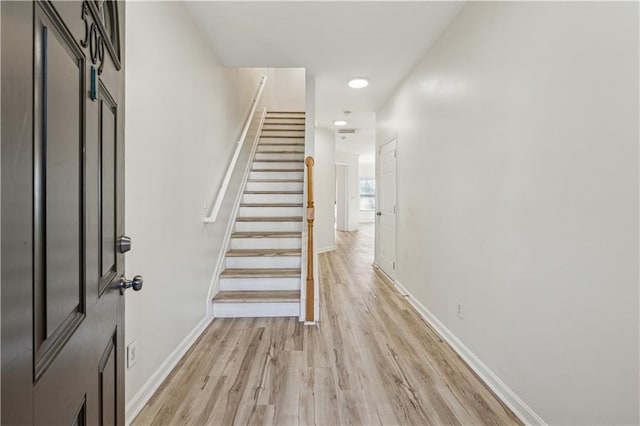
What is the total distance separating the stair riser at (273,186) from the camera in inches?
165

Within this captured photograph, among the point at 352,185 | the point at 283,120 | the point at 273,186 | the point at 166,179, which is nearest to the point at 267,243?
the point at 273,186

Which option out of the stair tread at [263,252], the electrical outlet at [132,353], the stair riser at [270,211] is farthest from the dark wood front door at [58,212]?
the stair riser at [270,211]

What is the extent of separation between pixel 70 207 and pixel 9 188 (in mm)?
205

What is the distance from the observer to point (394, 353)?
219 centimetres

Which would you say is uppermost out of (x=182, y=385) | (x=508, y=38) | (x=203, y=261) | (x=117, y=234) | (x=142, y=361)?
(x=508, y=38)

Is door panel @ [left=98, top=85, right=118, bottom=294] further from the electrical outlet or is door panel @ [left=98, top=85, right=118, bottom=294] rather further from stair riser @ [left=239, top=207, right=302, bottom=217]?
stair riser @ [left=239, top=207, right=302, bottom=217]

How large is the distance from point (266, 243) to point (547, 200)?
107 inches

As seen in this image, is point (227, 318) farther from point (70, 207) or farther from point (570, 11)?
point (570, 11)

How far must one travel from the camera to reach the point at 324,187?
629 cm

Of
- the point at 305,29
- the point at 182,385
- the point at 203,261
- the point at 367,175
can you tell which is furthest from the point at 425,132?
the point at 367,175

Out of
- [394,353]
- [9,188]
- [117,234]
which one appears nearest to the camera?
[9,188]

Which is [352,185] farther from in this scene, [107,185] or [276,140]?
[107,185]

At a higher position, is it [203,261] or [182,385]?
[203,261]

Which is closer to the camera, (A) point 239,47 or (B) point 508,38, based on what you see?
(B) point 508,38
